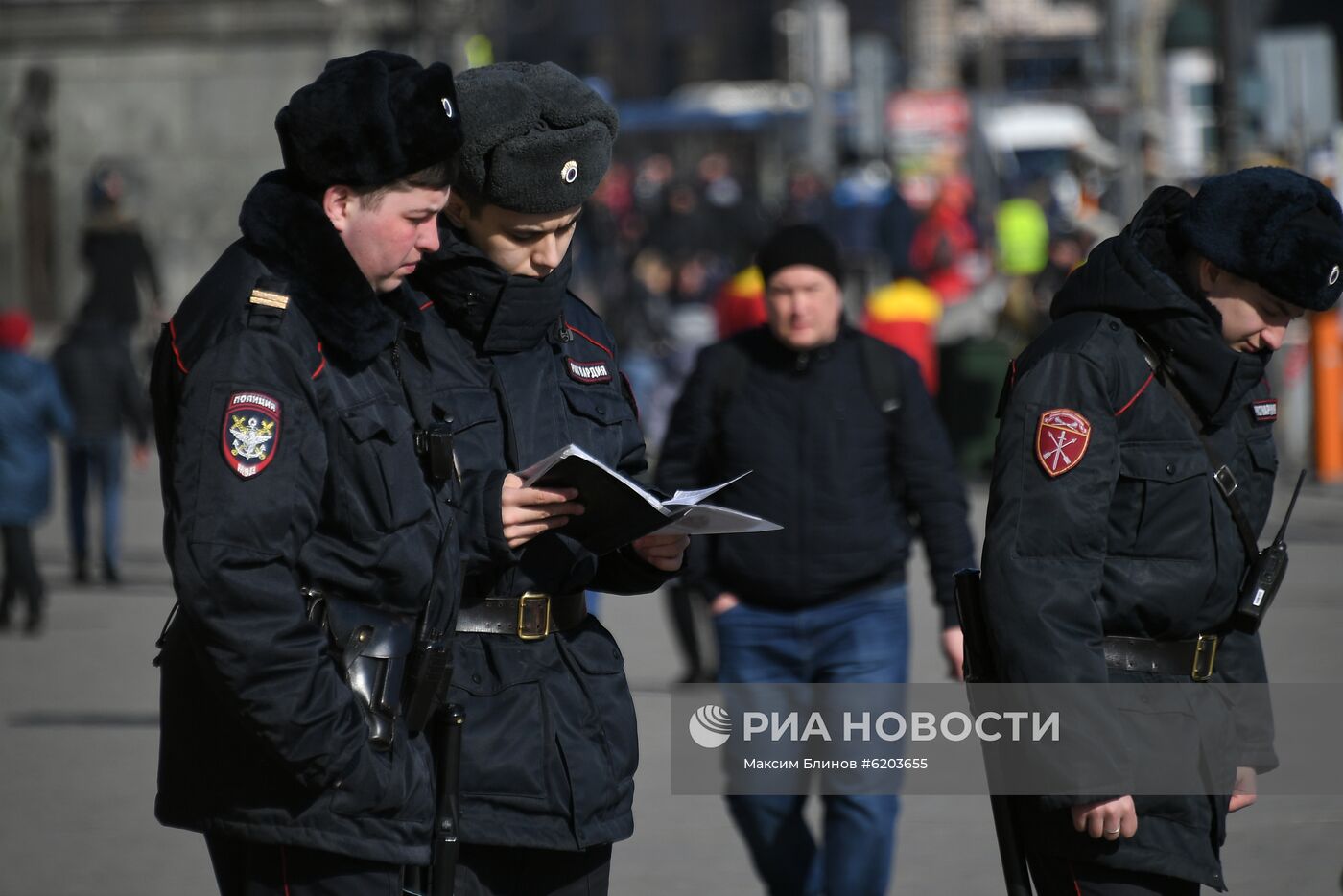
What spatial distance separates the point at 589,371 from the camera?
3908 mm

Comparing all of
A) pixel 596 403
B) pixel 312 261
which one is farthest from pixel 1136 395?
pixel 312 261

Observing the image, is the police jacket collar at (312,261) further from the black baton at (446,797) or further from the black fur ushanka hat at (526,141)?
the black baton at (446,797)

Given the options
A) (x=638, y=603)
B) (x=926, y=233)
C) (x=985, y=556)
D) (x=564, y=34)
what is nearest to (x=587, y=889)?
(x=985, y=556)

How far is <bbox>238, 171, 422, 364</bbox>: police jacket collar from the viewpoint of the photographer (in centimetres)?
315

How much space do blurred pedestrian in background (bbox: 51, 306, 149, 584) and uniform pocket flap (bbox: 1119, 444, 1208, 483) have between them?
929cm

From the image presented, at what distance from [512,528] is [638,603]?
7.67 metres

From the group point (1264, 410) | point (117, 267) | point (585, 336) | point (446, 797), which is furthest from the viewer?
point (117, 267)

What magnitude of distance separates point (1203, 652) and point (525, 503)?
124 cm

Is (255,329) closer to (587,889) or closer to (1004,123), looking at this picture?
(587,889)

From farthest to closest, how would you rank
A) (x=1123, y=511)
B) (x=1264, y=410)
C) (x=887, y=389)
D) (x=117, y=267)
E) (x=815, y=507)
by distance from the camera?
(x=117, y=267) → (x=887, y=389) → (x=815, y=507) → (x=1264, y=410) → (x=1123, y=511)

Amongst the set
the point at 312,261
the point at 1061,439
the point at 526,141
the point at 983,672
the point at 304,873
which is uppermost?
the point at 526,141

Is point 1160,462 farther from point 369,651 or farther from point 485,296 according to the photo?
point 369,651

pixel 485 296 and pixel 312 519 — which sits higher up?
pixel 485 296

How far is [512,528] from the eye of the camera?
3600 millimetres
